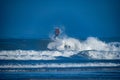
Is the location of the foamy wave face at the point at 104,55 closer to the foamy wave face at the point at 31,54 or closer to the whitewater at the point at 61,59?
the whitewater at the point at 61,59

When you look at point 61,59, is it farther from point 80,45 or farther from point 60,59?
point 80,45

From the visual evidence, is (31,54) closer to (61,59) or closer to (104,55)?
(61,59)

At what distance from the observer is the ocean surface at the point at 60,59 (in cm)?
257

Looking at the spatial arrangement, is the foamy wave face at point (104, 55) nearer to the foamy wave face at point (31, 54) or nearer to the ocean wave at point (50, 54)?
the ocean wave at point (50, 54)

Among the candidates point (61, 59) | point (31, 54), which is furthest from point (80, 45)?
point (31, 54)

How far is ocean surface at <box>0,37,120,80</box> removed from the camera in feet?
8.45

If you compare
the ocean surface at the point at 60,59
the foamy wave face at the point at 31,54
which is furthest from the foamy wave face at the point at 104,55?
the foamy wave face at the point at 31,54

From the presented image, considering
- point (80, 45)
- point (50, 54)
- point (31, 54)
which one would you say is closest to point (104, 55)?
point (80, 45)

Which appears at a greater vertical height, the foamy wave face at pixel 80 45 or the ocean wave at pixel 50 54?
the foamy wave face at pixel 80 45

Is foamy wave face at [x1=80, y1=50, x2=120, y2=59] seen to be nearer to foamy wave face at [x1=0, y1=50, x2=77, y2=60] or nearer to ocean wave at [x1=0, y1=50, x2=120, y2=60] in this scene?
ocean wave at [x1=0, y1=50, x2=120, y2=60]

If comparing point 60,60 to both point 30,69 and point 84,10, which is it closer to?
point 30,69

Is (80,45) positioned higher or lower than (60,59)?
higher

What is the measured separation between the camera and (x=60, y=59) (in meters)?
2.59

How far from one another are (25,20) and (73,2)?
20.2 inches
